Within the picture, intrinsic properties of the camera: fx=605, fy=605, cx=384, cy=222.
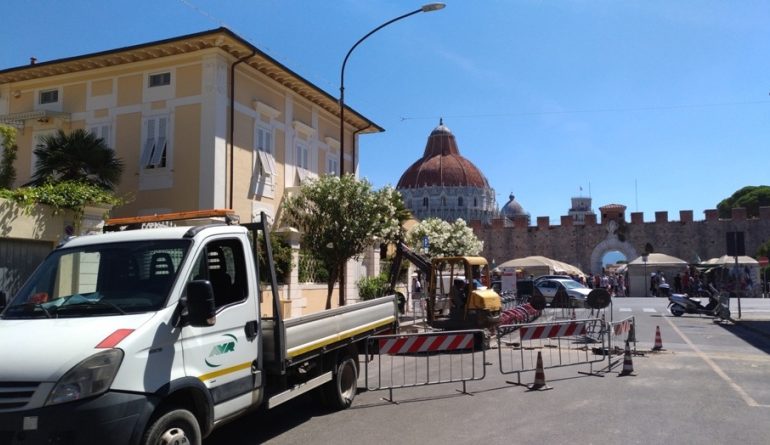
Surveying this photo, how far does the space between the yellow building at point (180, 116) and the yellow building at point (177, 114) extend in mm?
33

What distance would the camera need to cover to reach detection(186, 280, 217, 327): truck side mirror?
473 cm

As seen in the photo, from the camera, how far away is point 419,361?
1193cm

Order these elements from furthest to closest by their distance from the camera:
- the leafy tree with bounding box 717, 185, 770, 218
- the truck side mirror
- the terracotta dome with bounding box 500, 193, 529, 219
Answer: the terracotta dome with bounding box 500, 193, 529, 219 < the leafy tree with bounding box 717, 185, 770, 218 < the truck side mirror

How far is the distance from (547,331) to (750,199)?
82.9m

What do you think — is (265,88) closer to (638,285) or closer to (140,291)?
(140,291)

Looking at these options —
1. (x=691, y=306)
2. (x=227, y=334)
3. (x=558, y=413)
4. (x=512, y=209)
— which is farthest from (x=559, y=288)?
(x=512, y=209)

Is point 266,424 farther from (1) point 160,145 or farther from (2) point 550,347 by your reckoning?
(1) point 160,145

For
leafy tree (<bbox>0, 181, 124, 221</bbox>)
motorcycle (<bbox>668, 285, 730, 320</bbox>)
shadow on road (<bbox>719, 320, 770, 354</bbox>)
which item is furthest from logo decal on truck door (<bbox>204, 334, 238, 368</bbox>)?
motorcycle (<bbox>668, 285, 730, 320</bbox>)

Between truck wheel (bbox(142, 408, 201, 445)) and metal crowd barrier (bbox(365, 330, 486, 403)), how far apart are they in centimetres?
375

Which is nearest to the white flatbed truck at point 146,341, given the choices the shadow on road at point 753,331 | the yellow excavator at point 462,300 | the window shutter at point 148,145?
the yellow excavator at point 462,300

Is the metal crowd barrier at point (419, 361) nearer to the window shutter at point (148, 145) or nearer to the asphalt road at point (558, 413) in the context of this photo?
the asphalt road at point (558, 413)

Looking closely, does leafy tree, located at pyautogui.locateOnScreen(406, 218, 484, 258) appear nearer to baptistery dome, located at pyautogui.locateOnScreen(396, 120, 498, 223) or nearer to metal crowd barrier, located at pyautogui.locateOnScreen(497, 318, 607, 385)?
metal crowd barrier, located at pyautogui.locateOnScreen(497, 318, 607, 385)

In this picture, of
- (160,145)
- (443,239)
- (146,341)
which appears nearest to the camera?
(146,341)

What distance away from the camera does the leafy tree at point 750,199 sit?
252 feet
